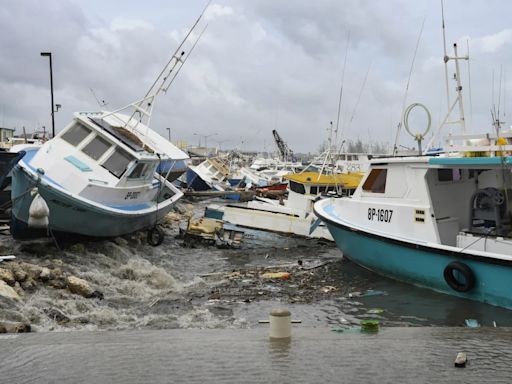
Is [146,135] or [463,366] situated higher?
Answer: [146,135]

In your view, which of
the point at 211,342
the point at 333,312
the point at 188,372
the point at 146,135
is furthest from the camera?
the point at 146,135

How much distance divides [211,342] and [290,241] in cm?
1293

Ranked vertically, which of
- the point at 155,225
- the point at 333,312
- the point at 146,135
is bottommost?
the point at 333,312

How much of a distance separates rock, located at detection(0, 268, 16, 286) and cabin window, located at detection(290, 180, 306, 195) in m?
13.9

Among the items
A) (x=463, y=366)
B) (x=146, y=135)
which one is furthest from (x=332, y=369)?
(x=146, y=135)

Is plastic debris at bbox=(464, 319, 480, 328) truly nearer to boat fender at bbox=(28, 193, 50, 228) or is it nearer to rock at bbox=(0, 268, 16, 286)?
rock at bbox=(0, 268, 16, 286)

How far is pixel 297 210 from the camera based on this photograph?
21109mm

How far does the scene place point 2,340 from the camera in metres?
6.03

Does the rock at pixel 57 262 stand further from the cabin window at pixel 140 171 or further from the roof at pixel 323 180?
the roof at pixel 323 180

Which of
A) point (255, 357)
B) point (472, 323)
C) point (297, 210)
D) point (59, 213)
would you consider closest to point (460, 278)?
point (472, 323)

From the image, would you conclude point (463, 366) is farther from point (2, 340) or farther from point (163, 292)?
point (163, 292)

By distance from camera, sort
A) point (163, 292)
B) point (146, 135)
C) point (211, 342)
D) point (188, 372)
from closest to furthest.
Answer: point (188, 372) → point (211, 342) → point (163, 292) → point (146, 135)

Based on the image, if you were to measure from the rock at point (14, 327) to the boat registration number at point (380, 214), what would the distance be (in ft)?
24.6

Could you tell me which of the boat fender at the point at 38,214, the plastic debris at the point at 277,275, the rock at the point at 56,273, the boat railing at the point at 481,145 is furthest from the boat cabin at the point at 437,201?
the boat fender at the point at 38,214
